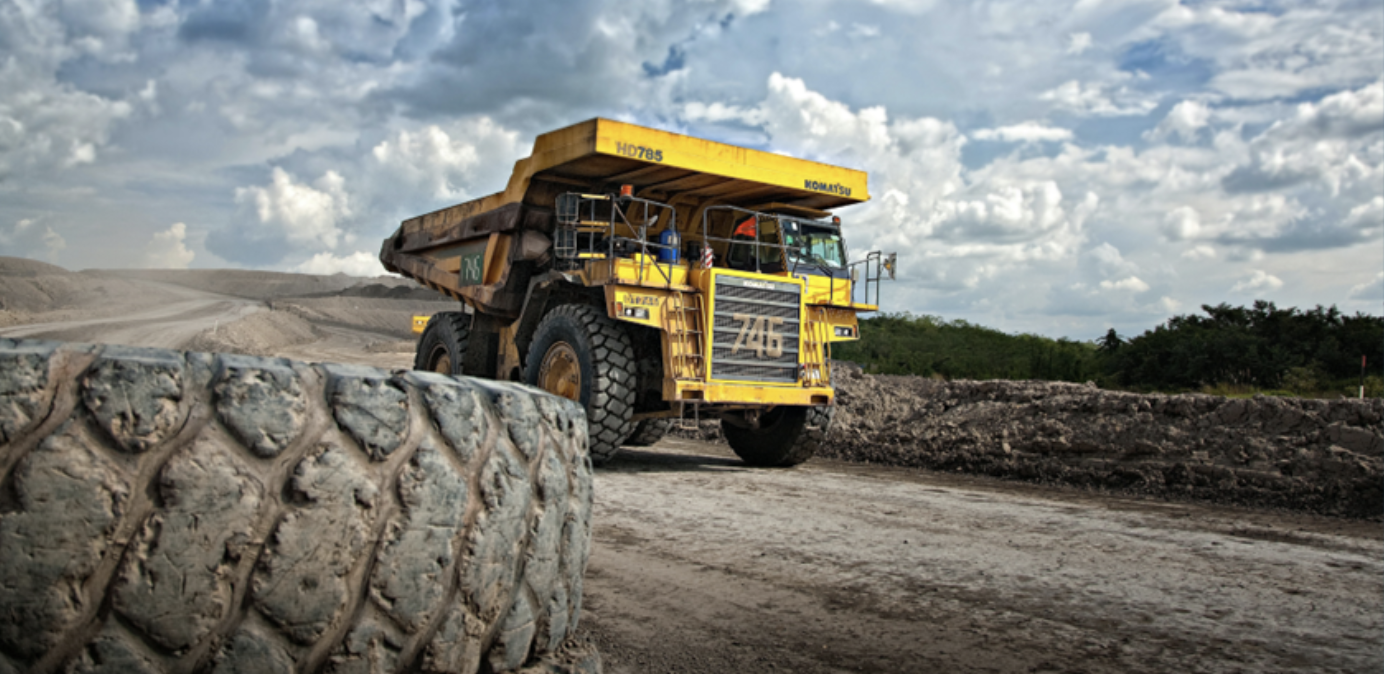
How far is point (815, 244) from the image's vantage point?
34.0ft

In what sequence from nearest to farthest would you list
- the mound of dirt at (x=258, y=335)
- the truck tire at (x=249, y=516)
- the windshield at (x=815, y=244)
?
the truck tire at (x=249, y=516) → the windshield at (x=815, y=244) → the mound of dirt at (x=258, y=335)

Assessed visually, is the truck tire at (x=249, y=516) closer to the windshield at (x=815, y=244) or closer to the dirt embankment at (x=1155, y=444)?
the windshield at (x=815, y=244)

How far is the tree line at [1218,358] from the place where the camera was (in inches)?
667

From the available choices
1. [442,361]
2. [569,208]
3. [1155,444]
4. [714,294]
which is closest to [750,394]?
[714,294]

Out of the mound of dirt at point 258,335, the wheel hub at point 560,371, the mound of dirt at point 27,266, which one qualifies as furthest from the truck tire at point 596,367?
the mound of dirt at point 27,266

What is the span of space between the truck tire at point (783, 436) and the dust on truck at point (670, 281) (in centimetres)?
2

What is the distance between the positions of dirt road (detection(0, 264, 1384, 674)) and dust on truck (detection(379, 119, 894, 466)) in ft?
4.19

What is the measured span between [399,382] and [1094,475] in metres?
9.02

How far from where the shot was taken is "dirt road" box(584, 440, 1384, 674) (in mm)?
3643

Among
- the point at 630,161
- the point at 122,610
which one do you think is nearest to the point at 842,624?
the point at 122,610

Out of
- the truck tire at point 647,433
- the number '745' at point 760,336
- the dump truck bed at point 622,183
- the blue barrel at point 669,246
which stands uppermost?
the dump truck bed at point 622,183

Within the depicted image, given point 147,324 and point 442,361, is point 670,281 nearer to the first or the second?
point 442,361

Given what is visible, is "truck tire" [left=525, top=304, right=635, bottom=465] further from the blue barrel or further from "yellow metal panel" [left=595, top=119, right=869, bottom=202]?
"yellow metal panel" [left=595, top=119, right=869, bottom=202]

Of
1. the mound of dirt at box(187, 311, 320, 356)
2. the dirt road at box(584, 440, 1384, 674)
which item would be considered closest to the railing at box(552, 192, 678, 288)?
the dirt road at box(584, 440, 1384, 674)
